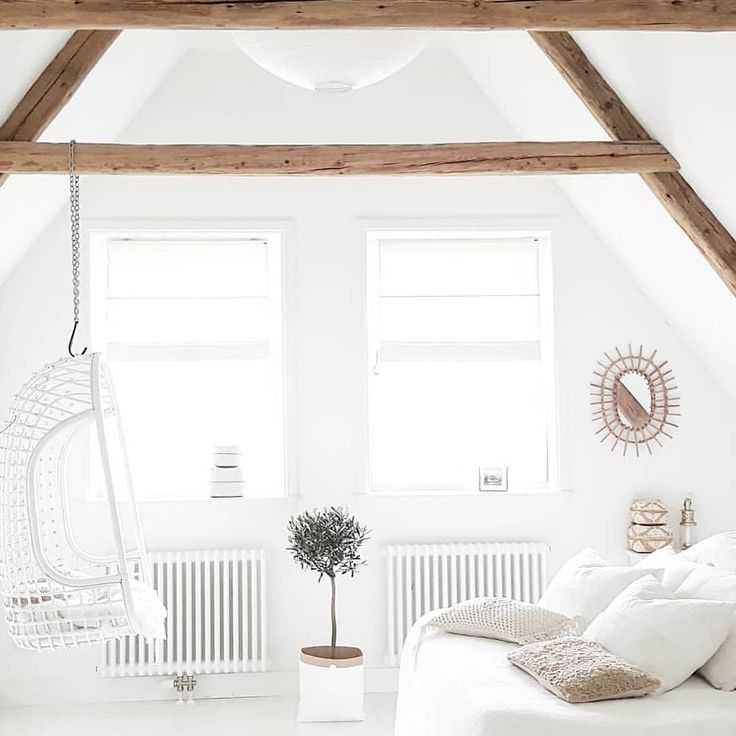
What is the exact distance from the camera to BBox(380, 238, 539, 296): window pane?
5.70 metres

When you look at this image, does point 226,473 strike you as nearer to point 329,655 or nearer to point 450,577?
point 329,655

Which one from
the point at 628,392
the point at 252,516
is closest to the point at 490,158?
the point at 628,392

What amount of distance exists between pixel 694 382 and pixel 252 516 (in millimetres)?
2319

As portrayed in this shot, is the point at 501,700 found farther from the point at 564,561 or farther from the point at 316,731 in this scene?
the point at 564,561

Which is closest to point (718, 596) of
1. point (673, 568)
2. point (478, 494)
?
point (673, 568)

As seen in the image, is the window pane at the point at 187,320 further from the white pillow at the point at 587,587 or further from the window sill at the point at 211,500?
the white pillow at the point at 587,587

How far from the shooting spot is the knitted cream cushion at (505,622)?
3823mm

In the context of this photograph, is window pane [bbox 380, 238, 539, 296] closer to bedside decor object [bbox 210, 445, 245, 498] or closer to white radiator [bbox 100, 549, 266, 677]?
bedside decor object [bbox 210, 445, 245, 498]

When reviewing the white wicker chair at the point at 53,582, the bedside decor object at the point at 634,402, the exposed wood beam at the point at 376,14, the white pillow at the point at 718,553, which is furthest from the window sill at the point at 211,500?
the exposed wood beam at the point at 376,14

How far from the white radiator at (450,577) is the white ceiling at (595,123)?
4.45ft

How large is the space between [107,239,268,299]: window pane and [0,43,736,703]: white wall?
0.65ft

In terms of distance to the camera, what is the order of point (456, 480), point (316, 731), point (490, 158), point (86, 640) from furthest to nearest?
1. point (456, 480)
2. point (316, 731)
3. point (490, 158)
4. point (86, 640)

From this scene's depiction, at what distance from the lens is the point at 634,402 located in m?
5.56

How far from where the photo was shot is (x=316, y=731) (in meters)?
4.71
